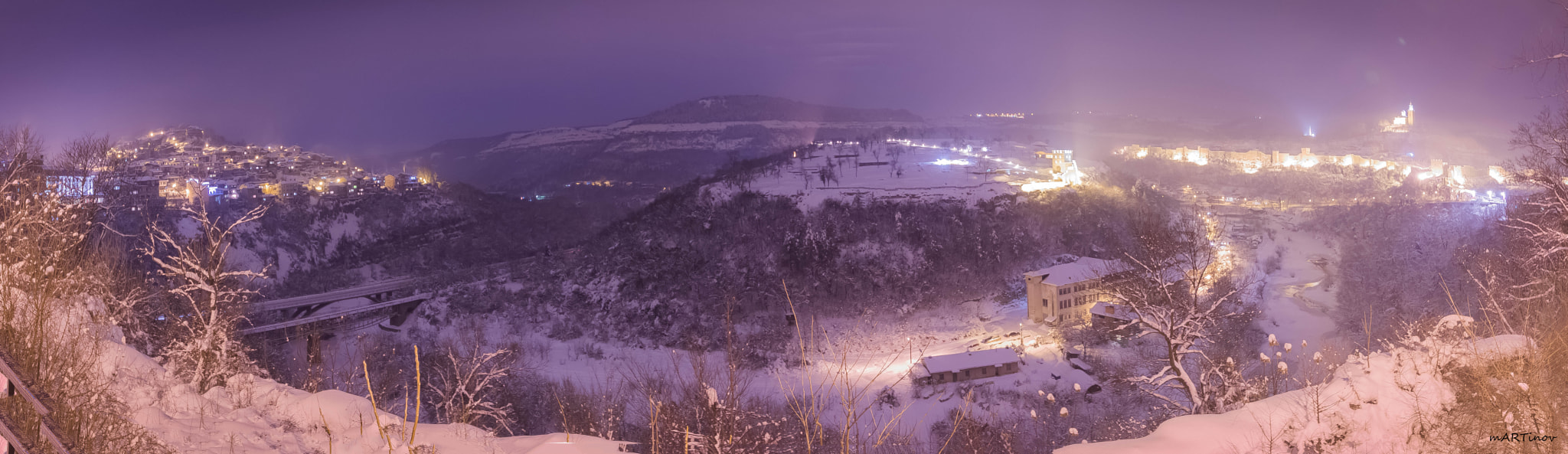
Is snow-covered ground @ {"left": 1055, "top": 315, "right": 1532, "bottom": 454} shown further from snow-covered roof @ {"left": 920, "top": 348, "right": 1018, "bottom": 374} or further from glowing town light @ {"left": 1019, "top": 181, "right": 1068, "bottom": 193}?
glowing town light @ {"left": 1019, "top": 181, "right": 1068, "bottom": 193}

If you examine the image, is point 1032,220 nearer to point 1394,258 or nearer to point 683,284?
point 1394,258

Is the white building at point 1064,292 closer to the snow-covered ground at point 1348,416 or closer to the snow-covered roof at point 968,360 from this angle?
the snow-covered roof at point 968,360

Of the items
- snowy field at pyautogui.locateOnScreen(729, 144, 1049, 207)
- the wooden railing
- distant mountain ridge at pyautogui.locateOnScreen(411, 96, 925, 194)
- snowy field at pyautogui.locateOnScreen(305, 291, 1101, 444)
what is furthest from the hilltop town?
snowy field at pyautogui.locateOnScreen(729, 144, 1049, 207)

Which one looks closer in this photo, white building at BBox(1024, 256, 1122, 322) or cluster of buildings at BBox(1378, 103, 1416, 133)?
white building at BBox(1024, 256, 1122, 322)

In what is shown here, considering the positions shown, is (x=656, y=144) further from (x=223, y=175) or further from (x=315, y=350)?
(x=315, y=350)

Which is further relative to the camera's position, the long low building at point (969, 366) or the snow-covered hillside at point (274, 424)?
the long low building at point (969, 366)

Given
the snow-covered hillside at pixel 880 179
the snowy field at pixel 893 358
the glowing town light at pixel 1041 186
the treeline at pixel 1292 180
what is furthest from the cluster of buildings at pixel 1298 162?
the snowy field at pixel 893 358
